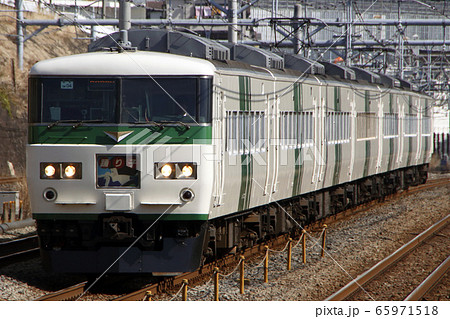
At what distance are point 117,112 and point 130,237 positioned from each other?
1.55 metres

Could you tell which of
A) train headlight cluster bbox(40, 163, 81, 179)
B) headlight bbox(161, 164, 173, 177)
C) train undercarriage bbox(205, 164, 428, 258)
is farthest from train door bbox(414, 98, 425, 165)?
train headlight cluster bbox(40, 163, 81, 179)

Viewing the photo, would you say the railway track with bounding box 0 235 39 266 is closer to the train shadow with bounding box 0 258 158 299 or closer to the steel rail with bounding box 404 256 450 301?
the train shadow with bounding box 0 258 158 299

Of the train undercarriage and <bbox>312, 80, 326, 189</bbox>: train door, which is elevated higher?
<bbox>312, 80, 326, 189</bbox>: train door

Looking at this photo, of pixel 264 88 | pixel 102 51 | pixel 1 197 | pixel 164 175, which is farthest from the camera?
pixel 1 197

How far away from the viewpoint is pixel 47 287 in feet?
37.4

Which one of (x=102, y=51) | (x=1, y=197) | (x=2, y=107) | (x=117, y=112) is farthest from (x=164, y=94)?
(x=2, y=107)

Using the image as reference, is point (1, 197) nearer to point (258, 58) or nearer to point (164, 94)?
point (258, 58)

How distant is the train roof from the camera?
36.1ft

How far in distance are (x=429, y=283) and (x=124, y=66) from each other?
514 centimetres

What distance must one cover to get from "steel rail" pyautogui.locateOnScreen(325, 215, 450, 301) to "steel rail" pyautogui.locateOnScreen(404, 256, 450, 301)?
2.40ft

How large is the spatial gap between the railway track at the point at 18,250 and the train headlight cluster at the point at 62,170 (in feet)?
8.16

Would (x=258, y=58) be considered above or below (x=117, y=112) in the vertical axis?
above

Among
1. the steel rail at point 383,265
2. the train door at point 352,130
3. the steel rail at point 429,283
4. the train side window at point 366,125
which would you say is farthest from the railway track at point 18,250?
the train side window at point 366,125

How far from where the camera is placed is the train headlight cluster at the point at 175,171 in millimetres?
10789
